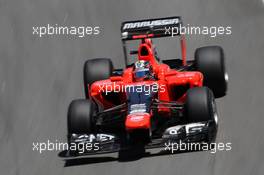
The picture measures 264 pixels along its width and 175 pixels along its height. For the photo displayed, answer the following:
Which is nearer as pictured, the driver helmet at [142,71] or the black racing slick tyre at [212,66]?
the driver helmet at [142,71]

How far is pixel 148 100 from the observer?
60.6ft

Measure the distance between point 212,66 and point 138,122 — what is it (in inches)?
131

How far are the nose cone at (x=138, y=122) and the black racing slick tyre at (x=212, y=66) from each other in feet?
9.36

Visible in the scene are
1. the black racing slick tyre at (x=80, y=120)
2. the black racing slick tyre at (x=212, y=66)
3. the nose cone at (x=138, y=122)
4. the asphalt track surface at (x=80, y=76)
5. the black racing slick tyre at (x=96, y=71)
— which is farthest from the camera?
the black racing slick tyre at (x=96, y=71)

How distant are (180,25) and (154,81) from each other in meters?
1.85

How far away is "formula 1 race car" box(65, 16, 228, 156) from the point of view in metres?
17.9

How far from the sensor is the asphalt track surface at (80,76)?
1775 cm

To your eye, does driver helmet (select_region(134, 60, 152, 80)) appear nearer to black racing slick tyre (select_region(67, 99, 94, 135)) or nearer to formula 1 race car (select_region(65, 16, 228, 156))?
formula 1 race car (select_region(65, 16, 228, 156))

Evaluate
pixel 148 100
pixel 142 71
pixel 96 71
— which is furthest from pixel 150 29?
pixel 148 100

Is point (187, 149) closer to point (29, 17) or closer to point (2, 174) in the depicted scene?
point (2, 174)

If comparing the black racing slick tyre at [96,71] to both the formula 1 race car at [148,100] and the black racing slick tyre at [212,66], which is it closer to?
the formula 1 race car at [148,100]

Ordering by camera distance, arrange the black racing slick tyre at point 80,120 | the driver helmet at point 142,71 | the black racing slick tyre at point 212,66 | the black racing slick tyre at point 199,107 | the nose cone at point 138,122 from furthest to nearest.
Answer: the black racing slick tyre at point 212,66 < the driver helmet at point 142,71 < the black racing slick tyre at point 80,120 < the black racing slick tyre at point 199,107 < the nose cone at point 138,122

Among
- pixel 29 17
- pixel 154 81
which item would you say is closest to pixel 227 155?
pixel 154 81

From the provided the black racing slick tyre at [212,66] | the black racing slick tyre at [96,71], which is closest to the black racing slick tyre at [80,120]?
the black racing slick tyre at [96,71]
